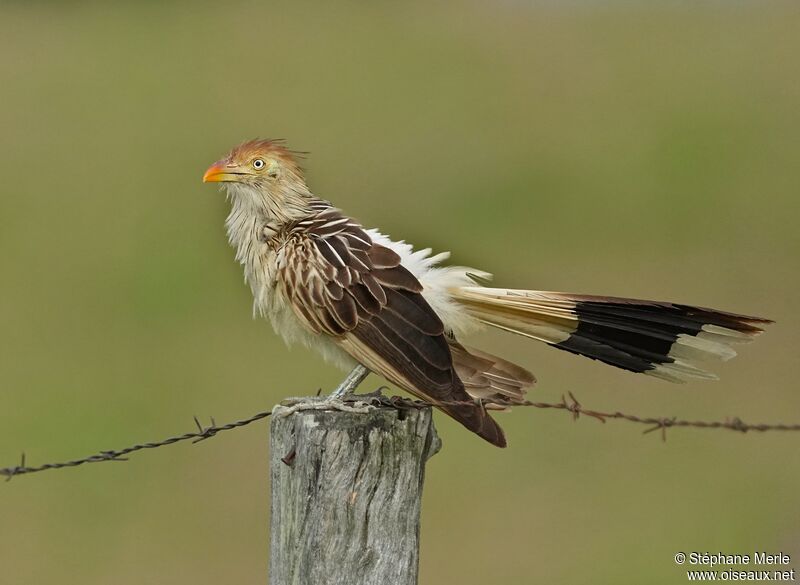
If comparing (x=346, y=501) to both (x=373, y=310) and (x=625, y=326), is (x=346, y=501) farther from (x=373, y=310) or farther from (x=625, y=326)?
(x=625, y=326)

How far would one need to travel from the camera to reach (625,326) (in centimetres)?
475

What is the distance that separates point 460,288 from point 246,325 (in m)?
8.87

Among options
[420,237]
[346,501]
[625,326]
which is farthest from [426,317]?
[420,237]

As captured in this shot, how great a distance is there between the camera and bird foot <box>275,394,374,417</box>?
415 centimetres

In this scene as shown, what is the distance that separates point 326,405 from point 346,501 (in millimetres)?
639

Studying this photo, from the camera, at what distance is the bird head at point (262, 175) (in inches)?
219

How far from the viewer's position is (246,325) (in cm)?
1372

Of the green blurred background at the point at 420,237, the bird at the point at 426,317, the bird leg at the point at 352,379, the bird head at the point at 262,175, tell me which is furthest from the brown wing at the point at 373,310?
the green blurred background at the point at 420,237

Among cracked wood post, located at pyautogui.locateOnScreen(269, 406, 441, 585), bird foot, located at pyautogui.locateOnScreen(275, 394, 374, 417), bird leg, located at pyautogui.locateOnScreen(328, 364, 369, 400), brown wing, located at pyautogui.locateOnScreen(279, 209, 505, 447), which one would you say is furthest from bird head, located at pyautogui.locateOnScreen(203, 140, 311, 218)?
cracked wood post, located at pyautogui.locateOnScreen(269, 406, 441, 585)

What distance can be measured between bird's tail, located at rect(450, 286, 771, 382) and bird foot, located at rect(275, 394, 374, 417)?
27.1 inches

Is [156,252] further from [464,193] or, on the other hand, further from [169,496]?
[169,496]

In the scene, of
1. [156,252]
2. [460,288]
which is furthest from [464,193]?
[460,288]

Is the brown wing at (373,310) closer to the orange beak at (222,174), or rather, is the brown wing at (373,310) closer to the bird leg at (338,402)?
the bird leg at (338,402)

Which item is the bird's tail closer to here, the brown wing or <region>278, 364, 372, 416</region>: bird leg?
the brown wing
